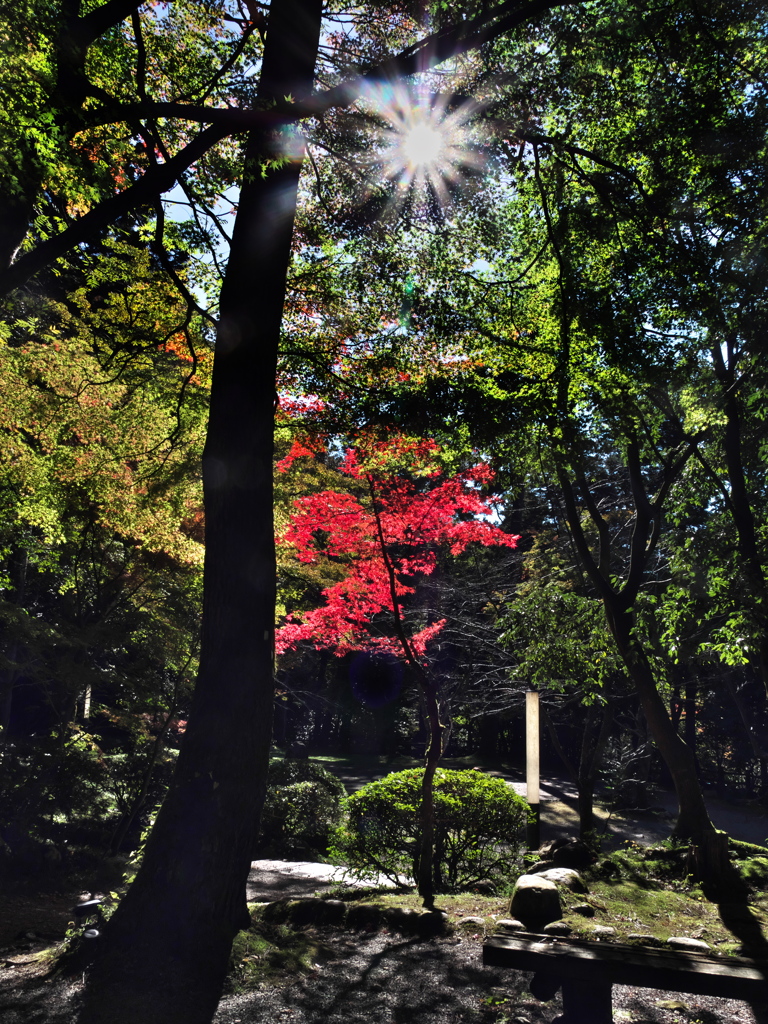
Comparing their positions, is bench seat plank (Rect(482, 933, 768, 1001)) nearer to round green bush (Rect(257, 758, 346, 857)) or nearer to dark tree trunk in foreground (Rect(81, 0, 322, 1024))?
dark tree trunk in foreground (Rect(81, 0, 322, 1024))

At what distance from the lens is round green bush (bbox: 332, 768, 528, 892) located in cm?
770

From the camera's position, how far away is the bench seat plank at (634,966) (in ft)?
10.6

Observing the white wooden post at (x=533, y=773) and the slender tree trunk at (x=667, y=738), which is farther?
the slender tree trunk at (x=667, y=738)

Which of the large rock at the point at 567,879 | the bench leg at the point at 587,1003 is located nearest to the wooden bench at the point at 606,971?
the bench leg at the point at 587,1003

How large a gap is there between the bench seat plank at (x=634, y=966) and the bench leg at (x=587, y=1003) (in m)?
0.06

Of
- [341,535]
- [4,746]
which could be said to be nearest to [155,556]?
[341,535]

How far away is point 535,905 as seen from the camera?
5816mm

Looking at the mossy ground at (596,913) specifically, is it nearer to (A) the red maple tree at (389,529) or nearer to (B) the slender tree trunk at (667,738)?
(B) the slender tree trunk at (667,738)

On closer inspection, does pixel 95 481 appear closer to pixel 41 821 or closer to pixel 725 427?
pixel 41 821

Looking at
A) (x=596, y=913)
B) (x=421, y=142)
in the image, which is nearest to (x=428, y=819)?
(x=596, y=913)

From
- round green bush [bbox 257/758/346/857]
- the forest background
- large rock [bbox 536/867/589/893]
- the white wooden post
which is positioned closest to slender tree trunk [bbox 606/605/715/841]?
the forest background

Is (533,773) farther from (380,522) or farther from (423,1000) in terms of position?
(423,1000)

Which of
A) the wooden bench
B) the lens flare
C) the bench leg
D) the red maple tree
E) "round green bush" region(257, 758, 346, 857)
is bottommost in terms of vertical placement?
"round green bush" region(257, 758, 346, 857)

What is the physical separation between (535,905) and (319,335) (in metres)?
5.87
